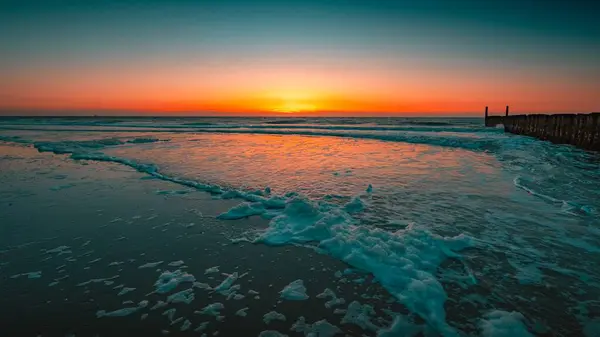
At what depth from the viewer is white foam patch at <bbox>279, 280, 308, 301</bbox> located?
306cm

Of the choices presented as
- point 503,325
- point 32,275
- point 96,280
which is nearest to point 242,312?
point 96,280

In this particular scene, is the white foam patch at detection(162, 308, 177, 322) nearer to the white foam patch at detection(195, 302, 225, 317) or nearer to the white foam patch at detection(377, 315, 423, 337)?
the white foam patch at detection(195, 302, 225, 317)

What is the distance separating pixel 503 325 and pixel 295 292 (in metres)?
1.85

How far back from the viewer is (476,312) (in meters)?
2.81

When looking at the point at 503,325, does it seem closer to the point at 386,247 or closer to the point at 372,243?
the point at 386,247

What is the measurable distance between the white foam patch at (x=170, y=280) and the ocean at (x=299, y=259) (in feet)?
0.04

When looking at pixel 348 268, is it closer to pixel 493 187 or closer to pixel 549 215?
pixel 549 215

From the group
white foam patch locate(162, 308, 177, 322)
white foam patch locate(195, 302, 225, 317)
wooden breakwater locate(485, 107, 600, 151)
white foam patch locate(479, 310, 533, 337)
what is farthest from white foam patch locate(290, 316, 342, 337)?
wooden breakwater locate(485, 107, 600, 151)

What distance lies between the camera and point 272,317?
109 inches

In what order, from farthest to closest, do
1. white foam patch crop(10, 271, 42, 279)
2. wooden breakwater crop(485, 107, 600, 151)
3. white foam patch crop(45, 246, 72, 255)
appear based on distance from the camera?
1. wooden breakwater crop(485, 107, 600, 151)
2. white foam patch crop(45, 246, 72, 255)
3. white foam patch crop(10, 271, 42, 279)

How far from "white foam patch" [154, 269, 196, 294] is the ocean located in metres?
0.01

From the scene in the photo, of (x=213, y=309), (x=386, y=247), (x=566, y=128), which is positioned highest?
(x=566, y=128)

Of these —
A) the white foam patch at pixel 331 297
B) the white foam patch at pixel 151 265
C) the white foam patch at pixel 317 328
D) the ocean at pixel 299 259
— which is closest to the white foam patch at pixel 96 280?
the ocean at pixel 299 259

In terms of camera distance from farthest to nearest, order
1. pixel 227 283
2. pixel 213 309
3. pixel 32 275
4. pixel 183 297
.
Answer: pixel 32 275, pixel 227 283, pixel 183 297, pixel 213 309
